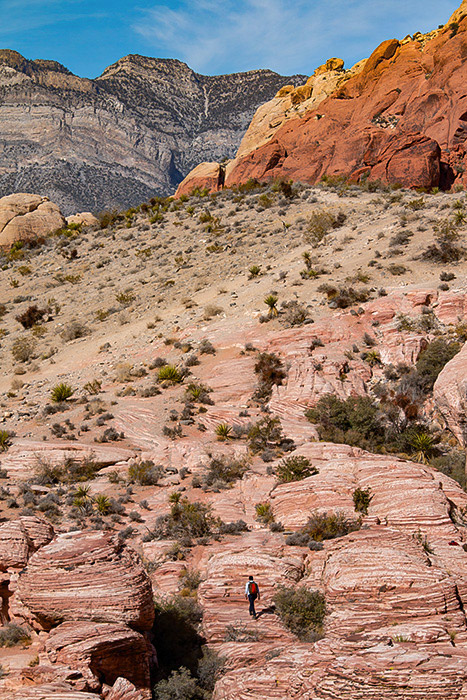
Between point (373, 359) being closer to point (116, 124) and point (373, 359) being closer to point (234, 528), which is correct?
point (234, 528)

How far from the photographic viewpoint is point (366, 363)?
19578 millimetres

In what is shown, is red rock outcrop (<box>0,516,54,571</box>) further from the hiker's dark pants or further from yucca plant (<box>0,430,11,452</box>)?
yucca plant (<box>0,430,11,452</box>)

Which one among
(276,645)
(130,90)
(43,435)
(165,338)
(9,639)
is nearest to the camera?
(9,639)

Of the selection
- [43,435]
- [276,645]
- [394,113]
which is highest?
[394,113]

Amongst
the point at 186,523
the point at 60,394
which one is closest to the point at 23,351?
the point at 60,394

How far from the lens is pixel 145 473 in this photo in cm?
1429

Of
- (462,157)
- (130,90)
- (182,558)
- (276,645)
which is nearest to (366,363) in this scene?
(182,558)

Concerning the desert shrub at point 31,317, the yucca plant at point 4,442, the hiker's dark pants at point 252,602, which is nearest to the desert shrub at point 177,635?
the hiker's dark pants at point 252,602

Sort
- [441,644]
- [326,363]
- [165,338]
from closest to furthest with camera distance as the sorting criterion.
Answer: [441,644] < [326,363] < [165,338]

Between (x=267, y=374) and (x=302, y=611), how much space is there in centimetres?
1059

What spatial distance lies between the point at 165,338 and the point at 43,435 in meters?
8.66

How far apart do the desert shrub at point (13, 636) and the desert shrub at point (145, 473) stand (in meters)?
6.10

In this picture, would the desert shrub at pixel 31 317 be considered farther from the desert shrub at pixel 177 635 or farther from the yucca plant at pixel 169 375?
the desert shrub at pixel 177 635

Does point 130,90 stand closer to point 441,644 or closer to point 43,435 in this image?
point 43,435
